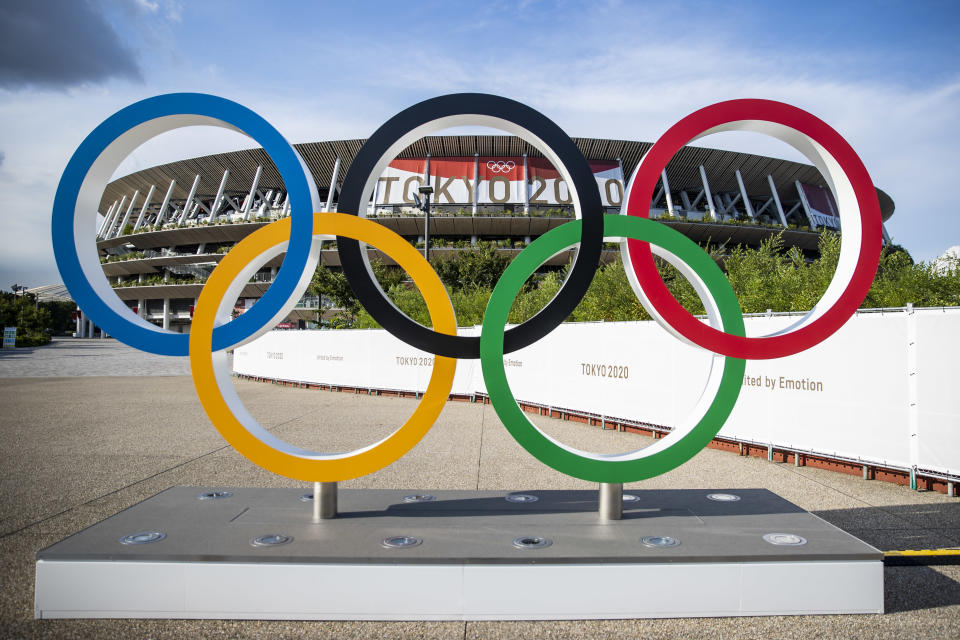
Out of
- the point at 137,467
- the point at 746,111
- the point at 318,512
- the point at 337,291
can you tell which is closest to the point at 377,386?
the point at 137,467

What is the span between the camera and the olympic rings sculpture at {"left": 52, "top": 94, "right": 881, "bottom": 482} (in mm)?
4133

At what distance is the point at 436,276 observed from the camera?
424 centimetres

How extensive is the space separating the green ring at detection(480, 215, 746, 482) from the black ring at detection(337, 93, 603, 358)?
15 centimetres

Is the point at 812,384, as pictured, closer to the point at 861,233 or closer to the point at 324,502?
the point at 861,233

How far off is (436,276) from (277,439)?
173cm

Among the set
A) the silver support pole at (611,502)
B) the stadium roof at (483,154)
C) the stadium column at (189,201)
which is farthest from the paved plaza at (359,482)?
the stadium column at (189,201)

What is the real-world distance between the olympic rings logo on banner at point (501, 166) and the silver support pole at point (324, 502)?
1667 inches

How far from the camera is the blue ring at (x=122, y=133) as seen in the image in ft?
13.8

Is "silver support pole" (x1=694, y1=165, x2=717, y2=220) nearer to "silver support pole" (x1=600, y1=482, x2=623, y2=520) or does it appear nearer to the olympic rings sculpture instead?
the olympic rings sculpture

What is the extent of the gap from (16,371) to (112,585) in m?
26.7

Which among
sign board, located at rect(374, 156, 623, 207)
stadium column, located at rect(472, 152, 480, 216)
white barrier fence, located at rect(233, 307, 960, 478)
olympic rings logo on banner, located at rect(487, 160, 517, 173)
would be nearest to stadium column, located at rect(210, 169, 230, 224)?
sign board, located at rect(374, 156, 623, 207)

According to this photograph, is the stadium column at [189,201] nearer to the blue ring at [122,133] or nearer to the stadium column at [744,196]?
the stadium column at [744,196]

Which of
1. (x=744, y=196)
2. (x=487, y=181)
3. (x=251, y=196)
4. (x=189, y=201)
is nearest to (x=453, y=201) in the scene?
(x=487, y=181)

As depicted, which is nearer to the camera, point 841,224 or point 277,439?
point 277,439
